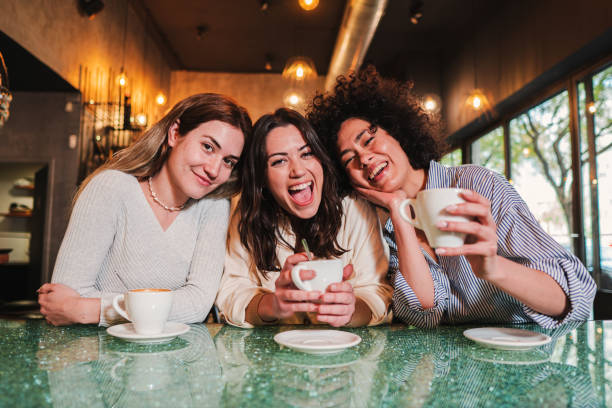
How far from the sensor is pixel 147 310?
89 cm

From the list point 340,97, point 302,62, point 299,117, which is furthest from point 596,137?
point 299,117

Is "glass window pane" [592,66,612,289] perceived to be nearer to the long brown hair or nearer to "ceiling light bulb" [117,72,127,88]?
the long brown hair

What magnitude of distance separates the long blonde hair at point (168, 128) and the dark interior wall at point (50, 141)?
131 inches

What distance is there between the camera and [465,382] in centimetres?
60

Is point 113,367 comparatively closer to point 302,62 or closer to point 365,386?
point 365,386

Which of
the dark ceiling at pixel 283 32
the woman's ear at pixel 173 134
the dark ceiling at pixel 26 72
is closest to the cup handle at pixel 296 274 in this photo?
the woman's ear at pixel 173 134

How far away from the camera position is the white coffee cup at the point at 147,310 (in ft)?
2.91

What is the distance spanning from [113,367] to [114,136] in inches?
205

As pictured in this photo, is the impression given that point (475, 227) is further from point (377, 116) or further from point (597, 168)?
point (597, 168)

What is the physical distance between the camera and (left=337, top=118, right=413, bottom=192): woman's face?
1.50 meters

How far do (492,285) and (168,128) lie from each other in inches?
48.4

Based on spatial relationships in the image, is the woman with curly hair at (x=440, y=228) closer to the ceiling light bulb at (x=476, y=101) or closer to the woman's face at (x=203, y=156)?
the woman's face at (x=203, y=156)

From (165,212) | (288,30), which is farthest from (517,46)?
(165,212)

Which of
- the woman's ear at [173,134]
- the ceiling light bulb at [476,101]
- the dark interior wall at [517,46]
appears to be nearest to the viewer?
the woman's ear at [173,134]
